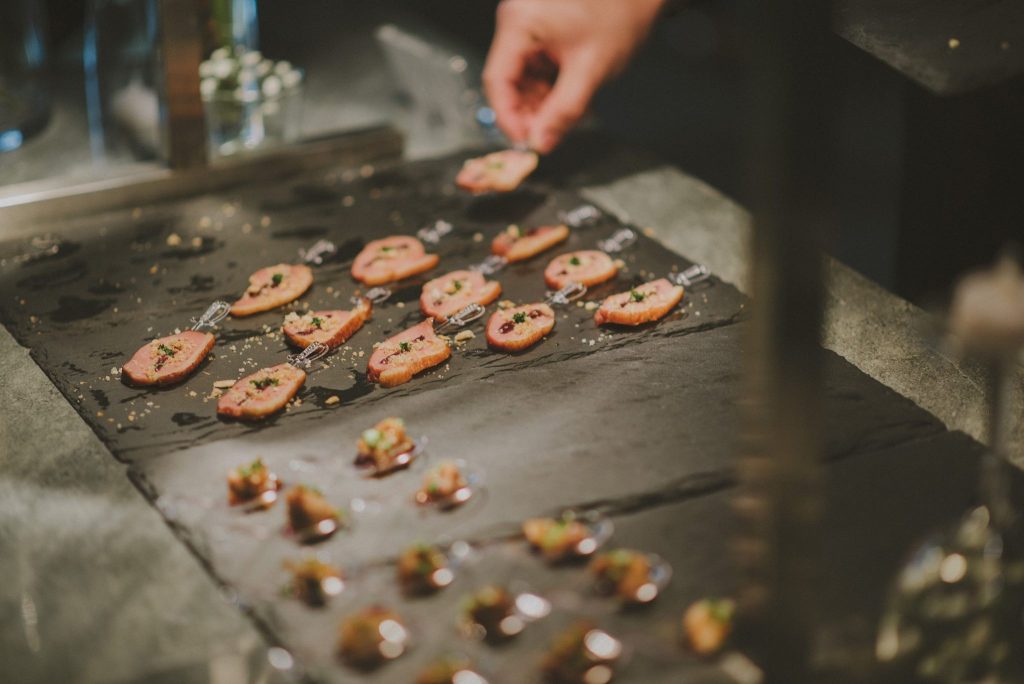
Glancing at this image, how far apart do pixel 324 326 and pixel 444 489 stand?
79 cm

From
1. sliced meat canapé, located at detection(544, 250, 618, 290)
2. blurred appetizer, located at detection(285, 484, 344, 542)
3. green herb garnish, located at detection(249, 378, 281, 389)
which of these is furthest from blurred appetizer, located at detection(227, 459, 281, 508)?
sliced meat canapé, located at detection(544, 250, 618, 290)

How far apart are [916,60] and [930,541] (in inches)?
38.3

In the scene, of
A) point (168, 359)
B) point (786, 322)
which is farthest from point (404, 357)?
point (786, 322)

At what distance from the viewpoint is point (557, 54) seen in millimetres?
3764

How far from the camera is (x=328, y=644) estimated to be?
78.7 inches

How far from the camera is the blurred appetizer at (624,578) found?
206cm

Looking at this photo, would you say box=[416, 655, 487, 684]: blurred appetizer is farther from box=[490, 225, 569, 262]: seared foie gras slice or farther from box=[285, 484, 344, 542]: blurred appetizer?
box=[490, 225, 569, 262]: seared foie gras slice

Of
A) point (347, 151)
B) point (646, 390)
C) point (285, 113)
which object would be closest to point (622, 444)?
point (646, 390)

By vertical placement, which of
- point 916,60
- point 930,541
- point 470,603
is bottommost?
point 470,603

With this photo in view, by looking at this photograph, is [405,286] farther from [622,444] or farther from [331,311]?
[622,444]

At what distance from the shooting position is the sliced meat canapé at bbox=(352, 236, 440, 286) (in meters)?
3.29

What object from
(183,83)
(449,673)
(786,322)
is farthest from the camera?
(183,83)

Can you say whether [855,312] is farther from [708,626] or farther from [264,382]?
[264,382]

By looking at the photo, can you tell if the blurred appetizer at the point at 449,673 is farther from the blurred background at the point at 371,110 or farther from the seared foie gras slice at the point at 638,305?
→ the blurred background at the point at 371,110
